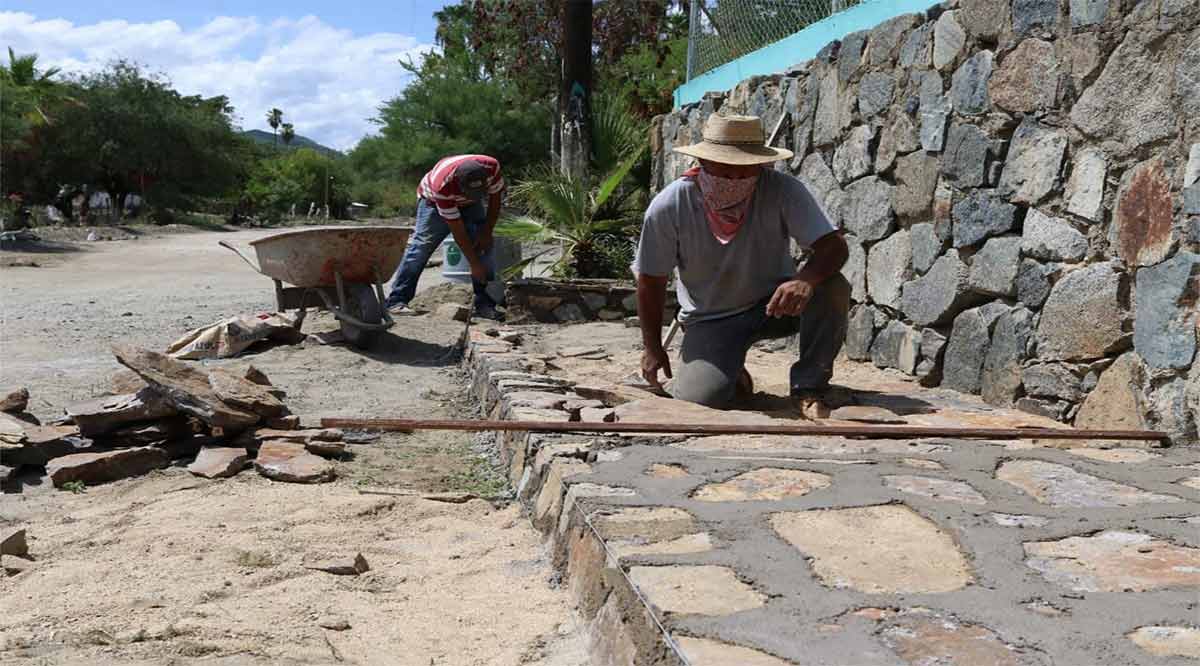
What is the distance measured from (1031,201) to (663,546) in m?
2.57

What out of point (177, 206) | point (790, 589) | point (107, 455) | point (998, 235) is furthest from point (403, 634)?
point (177, 206)

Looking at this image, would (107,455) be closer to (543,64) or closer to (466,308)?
(466,308)

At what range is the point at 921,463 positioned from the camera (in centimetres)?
339

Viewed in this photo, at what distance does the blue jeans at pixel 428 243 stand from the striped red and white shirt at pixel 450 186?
139mm

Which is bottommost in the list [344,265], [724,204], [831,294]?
[344,265]

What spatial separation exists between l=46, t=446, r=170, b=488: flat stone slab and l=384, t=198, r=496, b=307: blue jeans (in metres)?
3.70

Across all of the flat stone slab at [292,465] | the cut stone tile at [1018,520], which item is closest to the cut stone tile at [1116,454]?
the cut stone tile at [1018,520]

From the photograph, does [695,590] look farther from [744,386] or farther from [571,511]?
[744,386]

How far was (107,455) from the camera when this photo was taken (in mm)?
4234

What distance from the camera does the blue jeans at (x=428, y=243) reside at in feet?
26.3

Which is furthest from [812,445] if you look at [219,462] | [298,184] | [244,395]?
[298,184]

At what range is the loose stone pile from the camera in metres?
4.20

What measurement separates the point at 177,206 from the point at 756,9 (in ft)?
89.7

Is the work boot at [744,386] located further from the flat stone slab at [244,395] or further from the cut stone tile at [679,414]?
the flat stone slab at [244,395]
